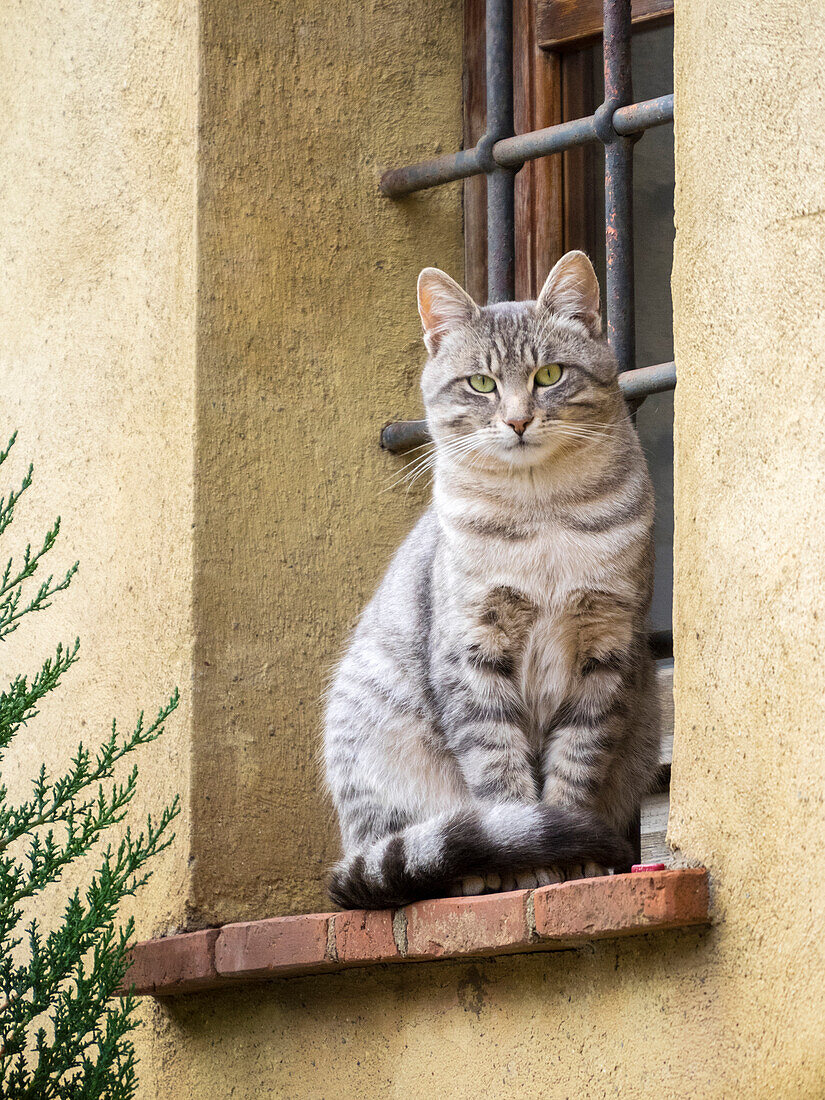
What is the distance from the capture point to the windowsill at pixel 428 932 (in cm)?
171

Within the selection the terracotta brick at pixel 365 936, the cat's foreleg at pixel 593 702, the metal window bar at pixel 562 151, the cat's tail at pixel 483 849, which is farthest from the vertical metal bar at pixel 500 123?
the terracotta brick at pixel 365 936

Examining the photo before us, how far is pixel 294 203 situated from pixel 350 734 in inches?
47.4

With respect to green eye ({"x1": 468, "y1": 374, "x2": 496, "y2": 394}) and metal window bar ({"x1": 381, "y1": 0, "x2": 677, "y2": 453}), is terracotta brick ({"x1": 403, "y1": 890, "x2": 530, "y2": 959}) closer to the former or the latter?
green eye ({"x1": 468, "y1": 374, "x2": 496, "y2": 394})

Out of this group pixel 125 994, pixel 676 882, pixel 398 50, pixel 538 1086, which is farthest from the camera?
pixel 398 50

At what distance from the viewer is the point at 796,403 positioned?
5.58 feet

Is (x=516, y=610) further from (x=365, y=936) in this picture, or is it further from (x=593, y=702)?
(x=365, y=936)

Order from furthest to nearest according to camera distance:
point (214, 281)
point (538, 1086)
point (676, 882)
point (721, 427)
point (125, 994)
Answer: point (214, 281), point (125, 994), point (538, 1086), point (721, 427), point (676, 882)

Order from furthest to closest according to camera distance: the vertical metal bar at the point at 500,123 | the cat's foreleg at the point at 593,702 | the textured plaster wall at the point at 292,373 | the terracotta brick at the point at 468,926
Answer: the vertical metal bar at the point at 500,123, the textured plaster wall at the point at 292,373, the cat's foreleg at the point at 593,702, the terracotta brick at the point at 468,926

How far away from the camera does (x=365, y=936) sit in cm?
214

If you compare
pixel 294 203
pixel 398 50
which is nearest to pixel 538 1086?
pixel 294 203

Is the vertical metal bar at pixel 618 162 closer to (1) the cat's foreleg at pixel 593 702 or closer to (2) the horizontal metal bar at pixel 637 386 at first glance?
(2) the horizontal metal bar at pixel 637 386

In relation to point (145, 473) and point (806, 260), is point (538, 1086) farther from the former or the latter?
point (145, 473)

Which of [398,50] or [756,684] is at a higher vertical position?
[398,50]

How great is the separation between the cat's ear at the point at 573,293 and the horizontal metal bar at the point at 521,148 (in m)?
0.32
